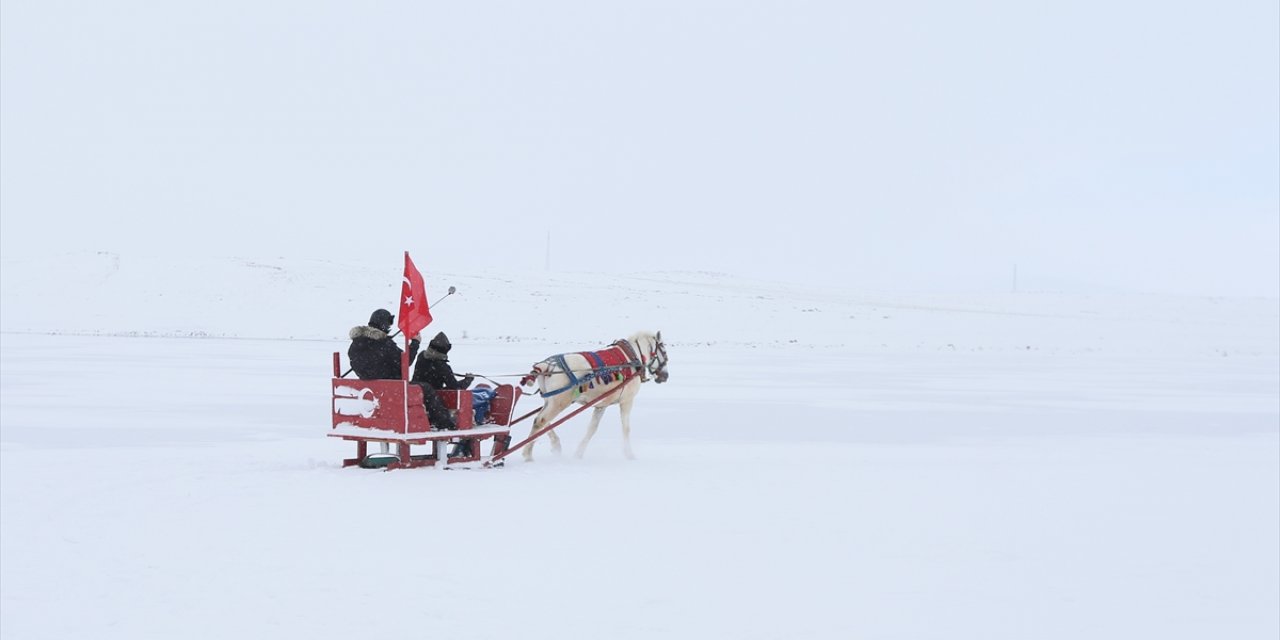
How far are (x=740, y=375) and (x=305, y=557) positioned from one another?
1767cm

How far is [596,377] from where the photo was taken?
450 inches

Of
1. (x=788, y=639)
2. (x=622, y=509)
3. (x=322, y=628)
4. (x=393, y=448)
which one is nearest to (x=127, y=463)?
(x=393, y=448)

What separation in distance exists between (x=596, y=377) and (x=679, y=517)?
129 inches

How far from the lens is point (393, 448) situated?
39.8 feet

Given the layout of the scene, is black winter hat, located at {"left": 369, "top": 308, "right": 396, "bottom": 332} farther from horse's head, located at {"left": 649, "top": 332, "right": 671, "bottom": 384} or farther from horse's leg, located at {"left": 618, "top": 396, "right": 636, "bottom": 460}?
horse's head, located at {"left": 649, "top": 332, "right": 671, "bottom": 384}

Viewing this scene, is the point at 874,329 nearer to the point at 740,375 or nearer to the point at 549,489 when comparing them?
the point at 740,375

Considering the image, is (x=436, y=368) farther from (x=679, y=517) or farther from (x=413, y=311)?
(x=679, y=517)

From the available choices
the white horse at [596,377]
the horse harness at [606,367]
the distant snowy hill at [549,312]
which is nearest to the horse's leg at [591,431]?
the white horse at [596,377]

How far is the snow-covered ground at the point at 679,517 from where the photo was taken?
5.92m

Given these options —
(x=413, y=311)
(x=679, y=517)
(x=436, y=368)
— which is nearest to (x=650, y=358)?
(x=436, y=368)

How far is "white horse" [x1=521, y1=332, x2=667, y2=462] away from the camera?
11.2m

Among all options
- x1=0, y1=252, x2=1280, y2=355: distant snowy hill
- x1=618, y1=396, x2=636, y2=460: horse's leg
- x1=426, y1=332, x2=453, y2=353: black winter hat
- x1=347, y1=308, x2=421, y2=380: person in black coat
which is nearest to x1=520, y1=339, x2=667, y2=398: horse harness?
x1=618, y1=396, x2=636, y2=460: horse's leg

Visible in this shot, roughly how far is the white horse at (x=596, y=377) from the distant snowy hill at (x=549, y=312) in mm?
26982

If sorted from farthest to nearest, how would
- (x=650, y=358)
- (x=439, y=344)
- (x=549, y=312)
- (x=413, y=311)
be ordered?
(x=549, y=312) → (x=650, y=358) → (x=439, y=344) → (x=413, y=311)
